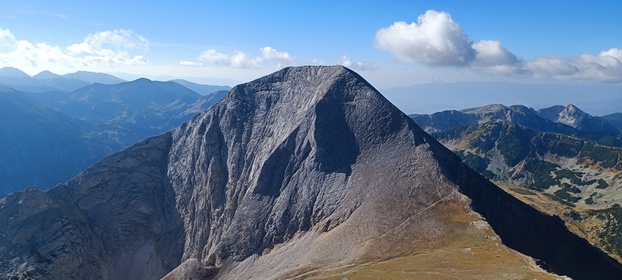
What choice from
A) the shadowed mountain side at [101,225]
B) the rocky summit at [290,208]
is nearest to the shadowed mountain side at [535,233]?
the rocky summit at [290,208]

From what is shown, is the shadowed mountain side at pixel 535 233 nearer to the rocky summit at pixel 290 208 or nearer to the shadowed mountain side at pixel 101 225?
the rocky summit at pixel 290 208

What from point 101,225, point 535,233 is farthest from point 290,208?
point 101,225

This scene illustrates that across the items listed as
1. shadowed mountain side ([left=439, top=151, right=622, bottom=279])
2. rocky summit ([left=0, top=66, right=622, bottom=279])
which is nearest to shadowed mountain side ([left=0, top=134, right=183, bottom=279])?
rocky summit ([left=0, top=66, right=622, bottom=279])

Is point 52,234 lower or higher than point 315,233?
lower

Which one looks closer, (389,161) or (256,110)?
(389,161)

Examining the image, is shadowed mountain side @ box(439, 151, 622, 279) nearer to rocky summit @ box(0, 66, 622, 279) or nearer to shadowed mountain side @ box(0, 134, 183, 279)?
rocky summit @ box(0, 66, 622, 279)

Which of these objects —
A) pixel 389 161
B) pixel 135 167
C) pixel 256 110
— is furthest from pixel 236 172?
pixel 389 161

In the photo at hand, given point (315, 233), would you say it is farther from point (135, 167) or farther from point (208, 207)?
point (135, 167)

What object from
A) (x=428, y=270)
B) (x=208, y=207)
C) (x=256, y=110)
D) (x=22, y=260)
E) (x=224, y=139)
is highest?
(x=256, y=110)
